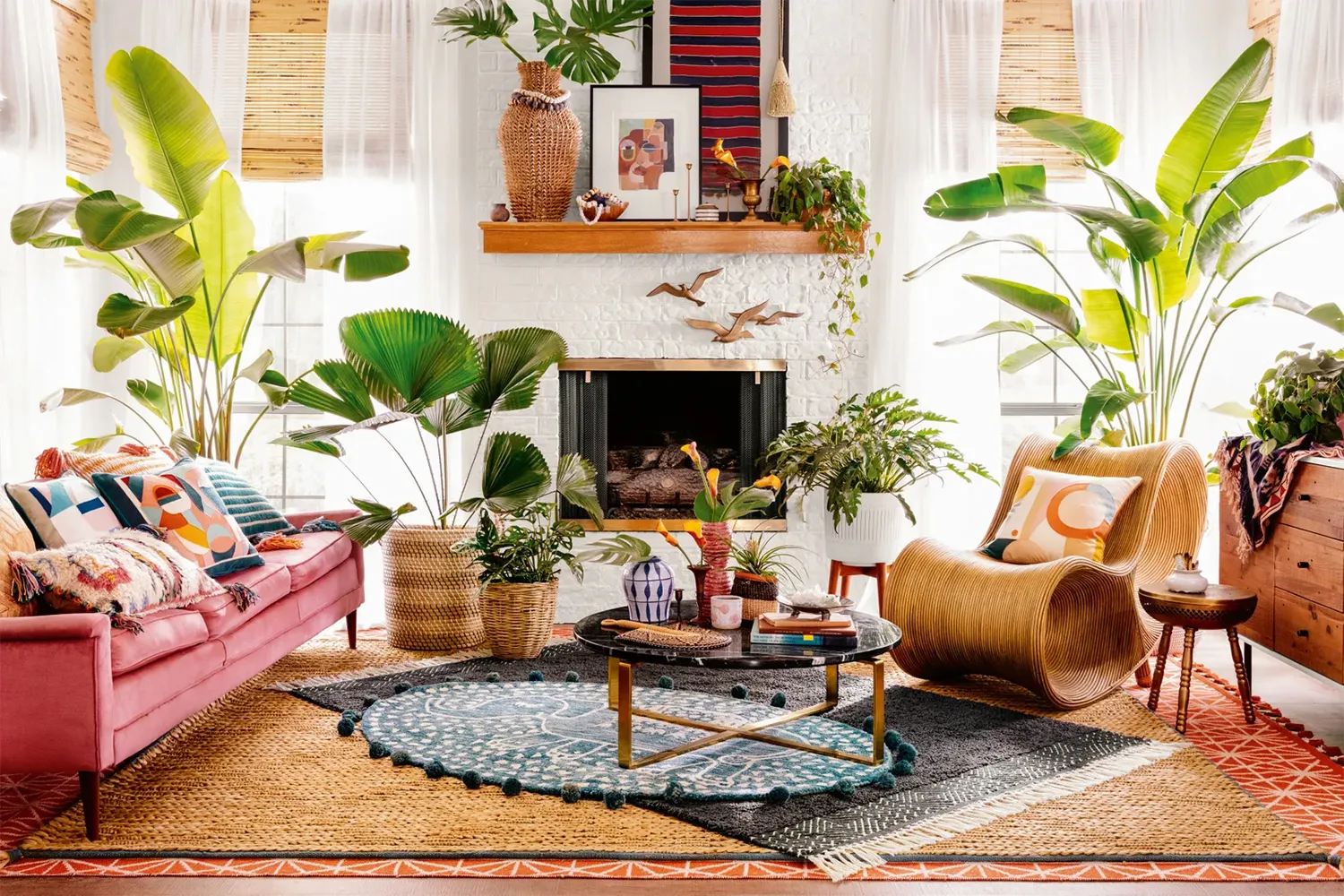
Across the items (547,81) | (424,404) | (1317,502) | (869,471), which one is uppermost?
(547,81)

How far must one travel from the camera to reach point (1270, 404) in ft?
13.4

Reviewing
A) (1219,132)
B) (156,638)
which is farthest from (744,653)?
(1219,132)

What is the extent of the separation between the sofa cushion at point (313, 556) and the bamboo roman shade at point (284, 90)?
6.94ft

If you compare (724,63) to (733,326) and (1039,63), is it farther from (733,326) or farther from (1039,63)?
(1039,63)

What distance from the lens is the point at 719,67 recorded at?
5719 millimetres

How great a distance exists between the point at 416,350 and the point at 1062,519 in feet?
8.48

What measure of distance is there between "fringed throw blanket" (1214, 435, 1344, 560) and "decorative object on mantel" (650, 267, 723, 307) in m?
2.43

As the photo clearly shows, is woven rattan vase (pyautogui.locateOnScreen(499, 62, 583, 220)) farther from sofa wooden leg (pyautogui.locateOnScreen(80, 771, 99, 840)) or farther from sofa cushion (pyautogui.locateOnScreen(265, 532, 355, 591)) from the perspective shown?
sofa wooden leg (pyautogui.locateOnScreen(80, 771, 99, 840))

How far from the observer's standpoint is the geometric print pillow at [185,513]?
3629 mm

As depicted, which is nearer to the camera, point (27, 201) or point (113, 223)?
→ point (113, 223)

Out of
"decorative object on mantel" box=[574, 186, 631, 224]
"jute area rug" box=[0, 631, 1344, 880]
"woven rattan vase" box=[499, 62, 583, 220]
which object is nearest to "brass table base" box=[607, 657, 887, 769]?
"jute area rug" box=[0, 631, 1344, 880]

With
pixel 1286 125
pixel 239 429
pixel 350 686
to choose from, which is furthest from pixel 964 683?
pixel 239 429

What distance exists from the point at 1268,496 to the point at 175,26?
205 inches

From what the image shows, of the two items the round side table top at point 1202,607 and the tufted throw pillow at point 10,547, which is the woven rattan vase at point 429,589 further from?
the round side table top at point 1202,607
